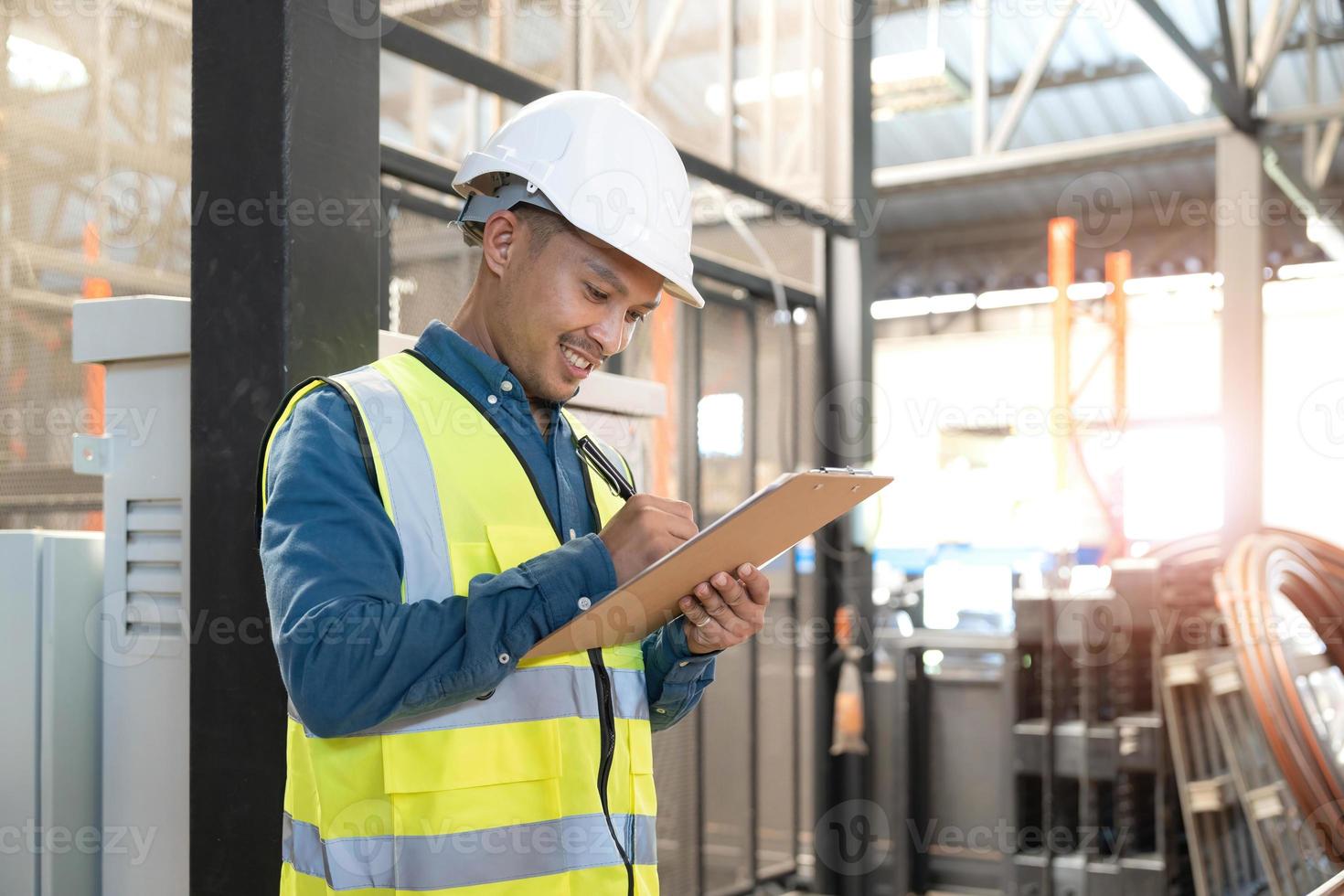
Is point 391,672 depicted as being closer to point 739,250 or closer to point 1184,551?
point 739,250

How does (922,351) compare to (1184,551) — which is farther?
(922,351)

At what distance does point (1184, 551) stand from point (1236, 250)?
2932mm

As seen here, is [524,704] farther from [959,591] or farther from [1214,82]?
[1214,82]

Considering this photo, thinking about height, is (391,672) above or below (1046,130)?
below

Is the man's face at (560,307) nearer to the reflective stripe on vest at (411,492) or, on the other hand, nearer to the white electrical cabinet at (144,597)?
the reflective stripe on vest at (411,492)

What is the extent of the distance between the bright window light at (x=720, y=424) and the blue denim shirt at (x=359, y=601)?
3489 millimetres

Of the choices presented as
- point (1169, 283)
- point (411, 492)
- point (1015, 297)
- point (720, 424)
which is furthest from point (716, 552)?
point (1015, 297)

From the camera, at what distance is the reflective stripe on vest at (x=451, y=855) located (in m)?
1.49

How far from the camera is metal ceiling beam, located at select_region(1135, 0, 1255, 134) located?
24.3ft

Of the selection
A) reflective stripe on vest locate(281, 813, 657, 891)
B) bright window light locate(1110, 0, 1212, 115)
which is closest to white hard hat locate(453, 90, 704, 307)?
reflective stripe on vest locate(281, 813, 657, 891)

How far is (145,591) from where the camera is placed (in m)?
2.12

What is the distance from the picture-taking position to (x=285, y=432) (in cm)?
153

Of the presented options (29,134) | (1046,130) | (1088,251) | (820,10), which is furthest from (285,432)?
(1088,251)

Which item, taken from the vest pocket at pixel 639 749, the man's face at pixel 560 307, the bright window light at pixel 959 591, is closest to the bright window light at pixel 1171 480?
the bright window light at pixel 959 591
